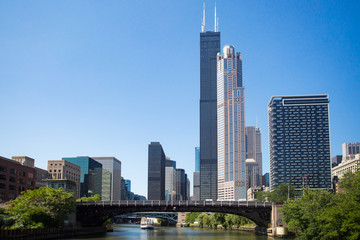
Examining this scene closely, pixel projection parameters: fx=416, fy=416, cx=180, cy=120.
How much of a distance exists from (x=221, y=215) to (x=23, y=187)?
87475mm

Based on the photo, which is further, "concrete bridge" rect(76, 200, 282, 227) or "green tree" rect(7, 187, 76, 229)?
"concrete bridge" rect(76, 200, 282, 227)

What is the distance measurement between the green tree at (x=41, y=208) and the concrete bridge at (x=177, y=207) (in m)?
18.0

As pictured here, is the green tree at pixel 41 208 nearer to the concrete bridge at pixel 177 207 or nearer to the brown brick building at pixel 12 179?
the concrete bridge at pixel 177 207

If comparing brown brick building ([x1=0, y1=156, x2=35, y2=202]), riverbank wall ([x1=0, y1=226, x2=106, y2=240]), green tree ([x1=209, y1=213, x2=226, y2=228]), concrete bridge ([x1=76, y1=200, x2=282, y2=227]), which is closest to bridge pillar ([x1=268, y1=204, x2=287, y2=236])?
concrete bridge ([x1=76, y1=200, x2=282, y2=227])

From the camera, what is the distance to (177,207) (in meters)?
129

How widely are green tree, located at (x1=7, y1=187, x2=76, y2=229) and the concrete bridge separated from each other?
17997 millimetres

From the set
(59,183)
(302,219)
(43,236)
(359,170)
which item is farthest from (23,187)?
(359,170)

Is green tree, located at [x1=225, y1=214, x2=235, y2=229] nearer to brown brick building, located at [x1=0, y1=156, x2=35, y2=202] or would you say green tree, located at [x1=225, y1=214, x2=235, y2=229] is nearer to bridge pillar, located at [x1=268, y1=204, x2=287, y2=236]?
bridge pillar, located at [x1=268, y1=204, x2=287, y2=236]

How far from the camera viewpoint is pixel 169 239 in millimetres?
109188

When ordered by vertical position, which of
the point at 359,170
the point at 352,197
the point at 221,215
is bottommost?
the point at 221,215

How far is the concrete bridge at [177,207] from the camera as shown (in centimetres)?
12288

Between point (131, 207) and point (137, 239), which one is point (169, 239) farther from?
point (131, 207)

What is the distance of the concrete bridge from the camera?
12288 centimetres

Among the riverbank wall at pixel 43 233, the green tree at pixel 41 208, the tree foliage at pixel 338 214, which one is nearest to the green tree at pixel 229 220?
the riverbank wall at pixel 43 233
